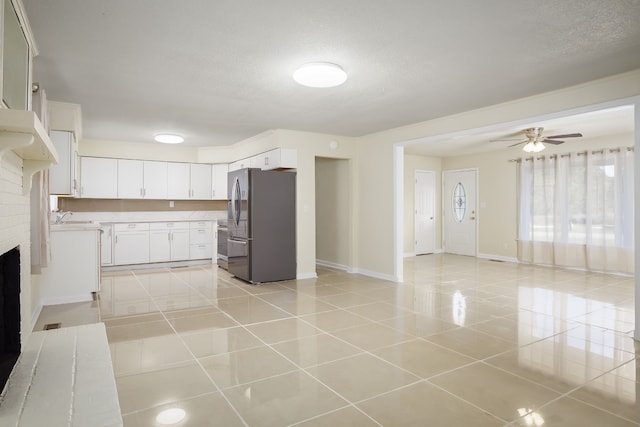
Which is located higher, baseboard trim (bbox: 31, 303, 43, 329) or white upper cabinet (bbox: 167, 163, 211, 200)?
white upper cabinet (bbox: 167, 163, 211, 200)

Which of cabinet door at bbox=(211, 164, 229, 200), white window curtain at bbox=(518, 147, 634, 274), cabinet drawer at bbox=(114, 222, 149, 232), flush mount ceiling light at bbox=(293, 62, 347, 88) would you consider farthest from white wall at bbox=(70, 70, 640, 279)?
white window curtain at bbox=(518, 147, 634, 274)

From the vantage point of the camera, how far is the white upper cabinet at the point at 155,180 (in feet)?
23.9

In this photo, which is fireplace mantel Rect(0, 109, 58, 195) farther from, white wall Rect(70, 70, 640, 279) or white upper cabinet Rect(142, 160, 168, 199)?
white upper cabinet Rect(142, 160, 168, 199)

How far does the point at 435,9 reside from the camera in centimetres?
232

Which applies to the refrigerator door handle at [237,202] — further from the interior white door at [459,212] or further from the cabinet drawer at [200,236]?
the interior white door at [459,212]

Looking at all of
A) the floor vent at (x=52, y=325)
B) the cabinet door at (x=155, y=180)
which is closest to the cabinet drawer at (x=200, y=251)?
the cabinet door at (x=155, y=180)

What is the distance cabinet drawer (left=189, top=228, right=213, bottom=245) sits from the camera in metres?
7.43

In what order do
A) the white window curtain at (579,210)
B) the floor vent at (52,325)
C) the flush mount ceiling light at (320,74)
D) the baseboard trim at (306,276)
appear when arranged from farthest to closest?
the white window curtain at (579,210) < the baseboard trim at (306,276) < the floor vent at (52,325) < the flush mount ceiling light at (320,74)

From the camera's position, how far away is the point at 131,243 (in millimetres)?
6879

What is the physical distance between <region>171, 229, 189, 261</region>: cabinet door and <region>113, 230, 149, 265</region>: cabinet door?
0.46 metres

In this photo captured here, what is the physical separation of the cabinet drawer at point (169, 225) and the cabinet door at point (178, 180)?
1.92 ft

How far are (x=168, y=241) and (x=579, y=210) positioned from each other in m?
7.54

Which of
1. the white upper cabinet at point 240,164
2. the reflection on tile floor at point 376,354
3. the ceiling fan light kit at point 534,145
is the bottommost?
the reflection on tile floor at point 376,354

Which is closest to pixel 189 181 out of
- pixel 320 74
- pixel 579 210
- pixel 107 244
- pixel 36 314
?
pixel 107 244
